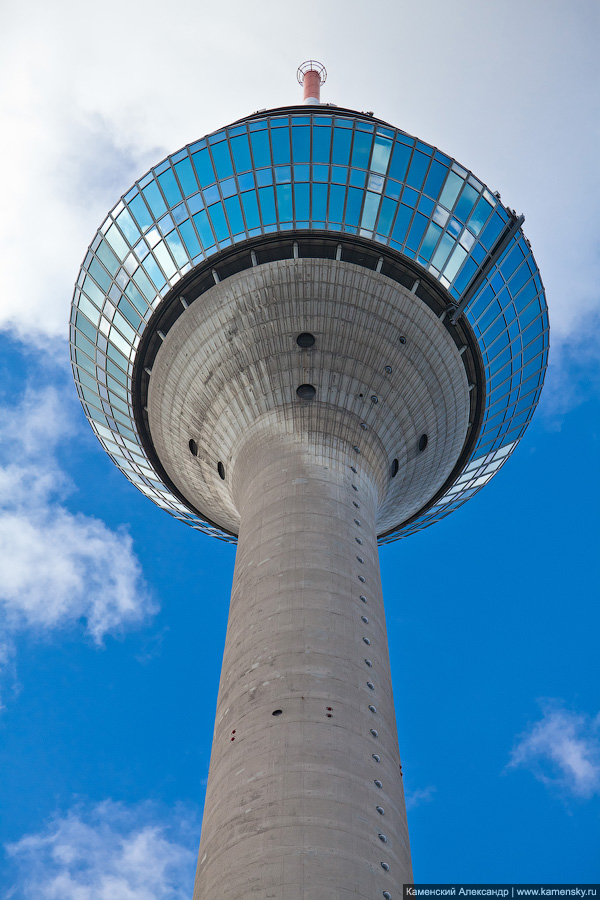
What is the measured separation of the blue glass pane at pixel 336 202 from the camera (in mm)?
33500

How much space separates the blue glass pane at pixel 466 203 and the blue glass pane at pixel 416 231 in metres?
1.66

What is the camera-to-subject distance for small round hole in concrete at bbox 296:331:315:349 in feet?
Result: 109

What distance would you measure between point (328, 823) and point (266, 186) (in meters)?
23.8

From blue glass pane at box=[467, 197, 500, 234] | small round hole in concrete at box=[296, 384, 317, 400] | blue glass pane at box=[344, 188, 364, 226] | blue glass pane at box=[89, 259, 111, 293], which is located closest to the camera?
small round hole in concrete at box=[296, 384, 317, 400]

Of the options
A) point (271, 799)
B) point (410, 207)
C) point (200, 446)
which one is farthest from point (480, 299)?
point (271, 799)

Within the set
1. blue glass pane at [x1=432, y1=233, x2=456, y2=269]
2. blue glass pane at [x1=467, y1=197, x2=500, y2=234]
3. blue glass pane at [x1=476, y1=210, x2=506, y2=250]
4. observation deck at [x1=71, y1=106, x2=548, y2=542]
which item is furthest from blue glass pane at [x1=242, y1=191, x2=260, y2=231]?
blue glass pane at [x1=476, y1=210, x2=506, y2=250]

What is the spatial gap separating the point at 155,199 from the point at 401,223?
10290mm

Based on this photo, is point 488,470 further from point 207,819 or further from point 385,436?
point 207,819

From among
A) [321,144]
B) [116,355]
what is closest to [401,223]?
[321,144]

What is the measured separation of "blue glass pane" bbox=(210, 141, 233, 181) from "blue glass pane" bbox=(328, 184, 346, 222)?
12.1 ft

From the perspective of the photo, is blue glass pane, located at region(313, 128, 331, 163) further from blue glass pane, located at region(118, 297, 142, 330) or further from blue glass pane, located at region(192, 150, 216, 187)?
blue glass pane, located at region(118, 297, 142, 330)

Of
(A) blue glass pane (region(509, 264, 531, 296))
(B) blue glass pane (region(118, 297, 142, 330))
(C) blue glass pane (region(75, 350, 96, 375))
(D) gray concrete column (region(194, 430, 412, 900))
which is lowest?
(D) gray concrete column (region(194, 430, 412, 900))

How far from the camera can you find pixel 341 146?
34.1 m

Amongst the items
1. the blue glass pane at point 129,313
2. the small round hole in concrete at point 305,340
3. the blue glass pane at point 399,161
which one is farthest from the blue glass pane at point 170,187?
the blue glass pane at point 399,161
